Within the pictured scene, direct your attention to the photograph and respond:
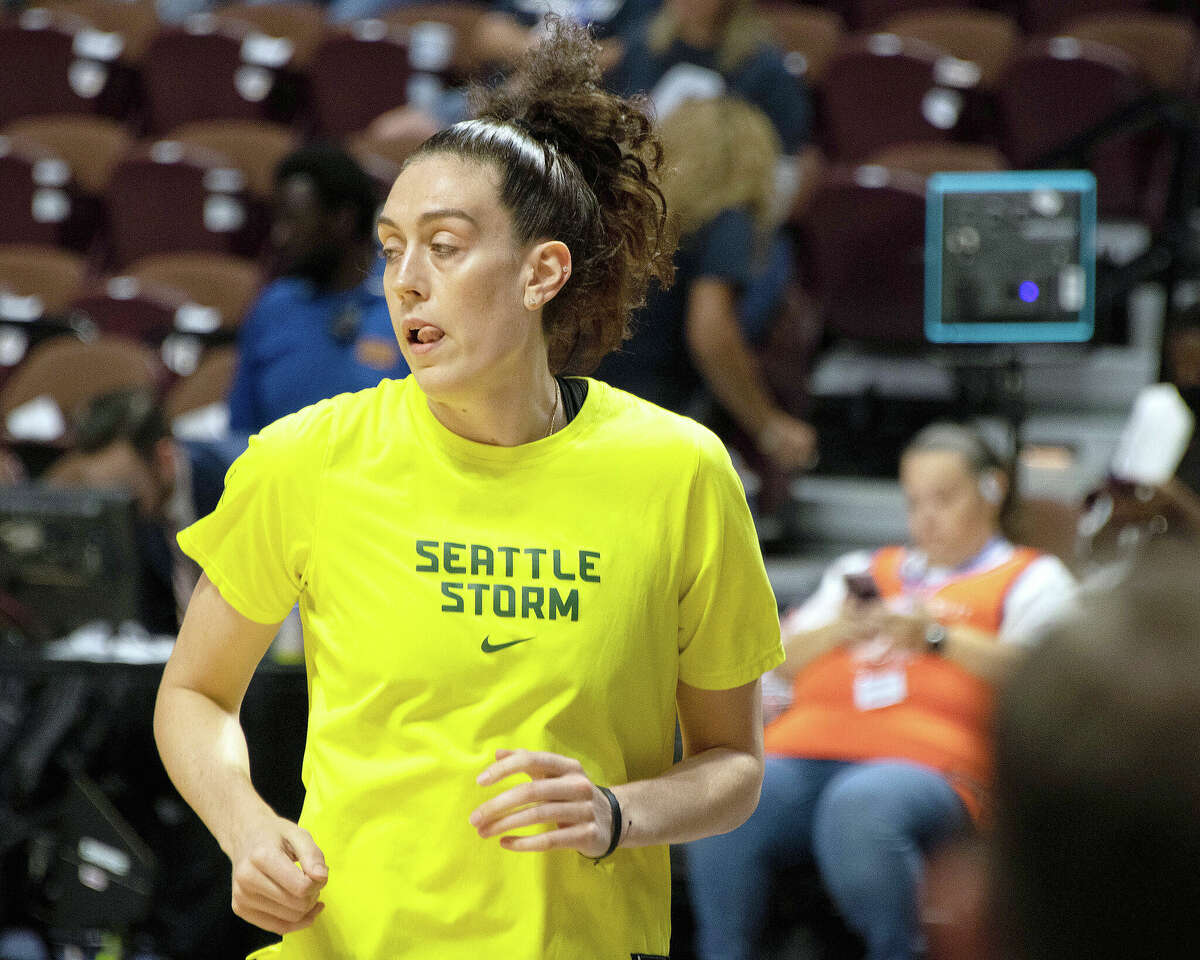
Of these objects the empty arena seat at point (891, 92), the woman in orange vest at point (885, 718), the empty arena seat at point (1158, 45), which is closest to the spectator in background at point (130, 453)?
the woman in orange vest at point (885, 718)

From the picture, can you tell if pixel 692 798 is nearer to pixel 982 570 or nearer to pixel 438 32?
pixel 982 570

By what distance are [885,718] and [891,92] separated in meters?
3.31

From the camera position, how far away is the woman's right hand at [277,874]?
1333 millimetres

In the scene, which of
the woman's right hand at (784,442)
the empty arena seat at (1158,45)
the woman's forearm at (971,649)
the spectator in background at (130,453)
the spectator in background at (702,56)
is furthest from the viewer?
the empty arena seat at (1158,45)

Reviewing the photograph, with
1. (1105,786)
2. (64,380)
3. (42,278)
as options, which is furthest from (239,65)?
(1105,786)

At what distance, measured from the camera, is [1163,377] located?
4.48m

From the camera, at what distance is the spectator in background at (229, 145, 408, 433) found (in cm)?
342

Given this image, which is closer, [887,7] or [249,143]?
[249,143]

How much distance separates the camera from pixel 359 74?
6812 mm

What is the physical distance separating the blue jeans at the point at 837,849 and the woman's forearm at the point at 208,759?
199cm

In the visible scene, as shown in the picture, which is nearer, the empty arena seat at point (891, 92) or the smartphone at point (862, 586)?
the smartphone at point (862, 586)

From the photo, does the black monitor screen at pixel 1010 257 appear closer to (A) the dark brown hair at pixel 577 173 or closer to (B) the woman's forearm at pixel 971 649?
(B) the woman's forearm at pixel 971 649

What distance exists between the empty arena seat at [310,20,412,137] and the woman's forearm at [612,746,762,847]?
568 cm

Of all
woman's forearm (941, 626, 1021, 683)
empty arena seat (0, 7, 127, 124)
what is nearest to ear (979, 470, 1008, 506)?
woman's forearm (941, 626, 1021, 683)
